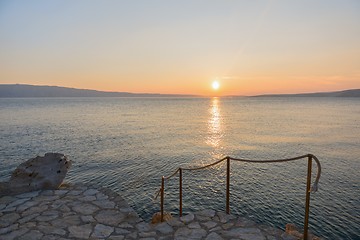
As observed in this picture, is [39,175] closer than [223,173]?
Yes

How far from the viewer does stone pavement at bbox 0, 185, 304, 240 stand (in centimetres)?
569

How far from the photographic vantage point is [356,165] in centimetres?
1759

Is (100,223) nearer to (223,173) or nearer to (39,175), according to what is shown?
(39,175)

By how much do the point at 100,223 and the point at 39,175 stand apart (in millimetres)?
3966

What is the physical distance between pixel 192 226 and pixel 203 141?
2203cm

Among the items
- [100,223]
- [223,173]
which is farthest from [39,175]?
[223,173]

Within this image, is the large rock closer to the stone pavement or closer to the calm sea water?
the stone pavement

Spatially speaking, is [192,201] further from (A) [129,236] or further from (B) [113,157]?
(B) [113,157]

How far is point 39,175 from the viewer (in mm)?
8961

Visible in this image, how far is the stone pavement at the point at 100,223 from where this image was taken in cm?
569

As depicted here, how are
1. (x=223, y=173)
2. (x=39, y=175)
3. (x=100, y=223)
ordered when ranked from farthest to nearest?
(x=223, y=173) → (x=39, y=175) → (x=100, y=223)

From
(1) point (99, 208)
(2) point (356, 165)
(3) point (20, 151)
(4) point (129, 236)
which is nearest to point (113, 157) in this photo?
(3) point (20, 151)

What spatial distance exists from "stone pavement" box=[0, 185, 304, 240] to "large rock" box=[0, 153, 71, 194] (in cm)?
70

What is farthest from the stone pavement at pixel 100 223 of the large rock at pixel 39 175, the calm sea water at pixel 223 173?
the calm sea water at pixel 223 173
